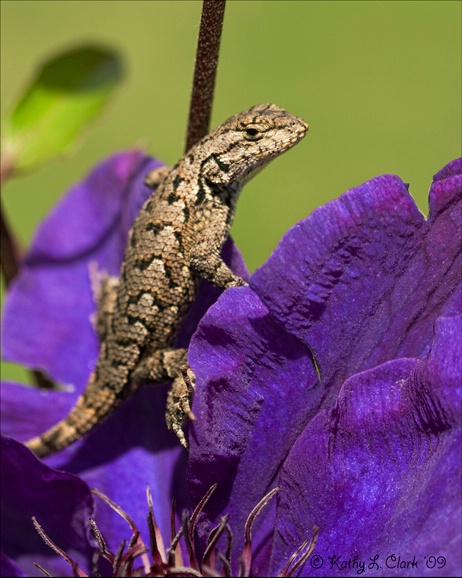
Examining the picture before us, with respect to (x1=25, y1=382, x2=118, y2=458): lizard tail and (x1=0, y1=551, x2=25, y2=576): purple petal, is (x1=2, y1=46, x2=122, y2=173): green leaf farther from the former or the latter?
(x1=0, y1=551, x2=25, y2=576): purple petal

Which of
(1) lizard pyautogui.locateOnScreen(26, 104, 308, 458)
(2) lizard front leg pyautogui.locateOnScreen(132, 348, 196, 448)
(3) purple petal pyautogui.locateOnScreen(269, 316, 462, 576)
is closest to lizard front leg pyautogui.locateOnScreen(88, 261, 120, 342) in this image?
(1) lizard pyautogui.locateOnScreen(26, 104, 308, 458)

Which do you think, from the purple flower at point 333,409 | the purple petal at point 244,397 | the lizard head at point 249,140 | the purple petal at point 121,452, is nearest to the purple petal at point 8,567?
the purple flower at point 333,409

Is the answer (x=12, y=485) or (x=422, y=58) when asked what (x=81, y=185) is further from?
(x=422, y=58)

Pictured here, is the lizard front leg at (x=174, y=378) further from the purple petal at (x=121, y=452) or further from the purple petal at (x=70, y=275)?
the purple petal at (x=70, y=275)

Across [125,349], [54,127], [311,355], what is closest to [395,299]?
[311,355]

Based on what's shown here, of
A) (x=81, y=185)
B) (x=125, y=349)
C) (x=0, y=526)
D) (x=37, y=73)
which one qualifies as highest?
(x=37, y=73)
